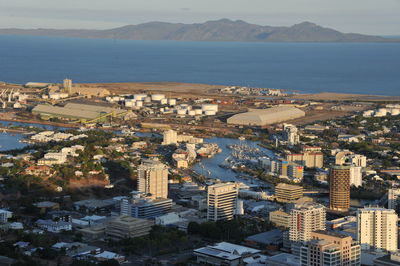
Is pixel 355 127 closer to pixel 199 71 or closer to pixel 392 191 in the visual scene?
pixel 392 191

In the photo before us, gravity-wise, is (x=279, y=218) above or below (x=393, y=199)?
below

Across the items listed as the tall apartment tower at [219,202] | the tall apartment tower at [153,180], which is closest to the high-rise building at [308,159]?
the tall apartment tower at [153,180]

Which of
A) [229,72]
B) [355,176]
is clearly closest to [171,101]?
[355,176]

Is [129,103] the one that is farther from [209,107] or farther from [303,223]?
[303,223]

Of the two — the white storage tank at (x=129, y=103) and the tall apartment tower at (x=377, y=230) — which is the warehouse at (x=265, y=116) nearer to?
the white storage tank at (x=129, y=103)

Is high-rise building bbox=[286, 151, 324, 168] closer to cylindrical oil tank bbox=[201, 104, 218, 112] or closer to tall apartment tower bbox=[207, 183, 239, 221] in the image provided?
tall apartment tower bbox=[207, 183, 239, 221]

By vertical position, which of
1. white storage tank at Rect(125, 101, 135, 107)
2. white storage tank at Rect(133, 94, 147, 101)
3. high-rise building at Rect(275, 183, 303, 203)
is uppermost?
white storage tank at Rect(133, 94, 147, 101)

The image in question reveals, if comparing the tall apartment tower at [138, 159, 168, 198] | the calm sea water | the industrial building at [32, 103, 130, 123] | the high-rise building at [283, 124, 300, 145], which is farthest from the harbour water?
the calm sea water

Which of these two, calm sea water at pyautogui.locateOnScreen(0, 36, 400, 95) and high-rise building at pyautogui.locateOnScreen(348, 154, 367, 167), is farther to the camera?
calm sea water at pyautogui.locateOnScreen(0, 36, 400, 95)
